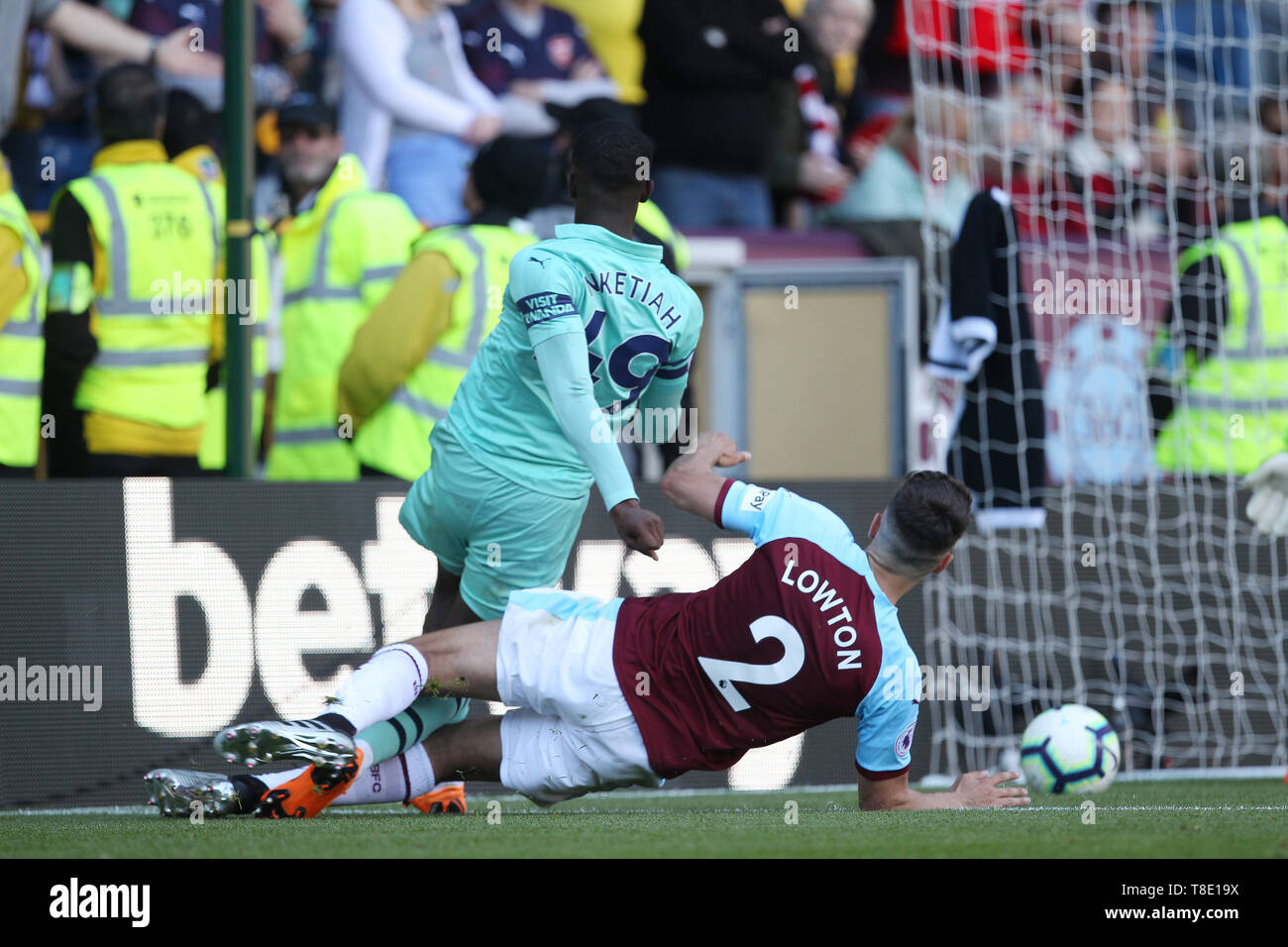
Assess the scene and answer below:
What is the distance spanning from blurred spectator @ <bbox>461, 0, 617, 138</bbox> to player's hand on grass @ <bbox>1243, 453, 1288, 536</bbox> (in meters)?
4.35

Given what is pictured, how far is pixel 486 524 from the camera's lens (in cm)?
530

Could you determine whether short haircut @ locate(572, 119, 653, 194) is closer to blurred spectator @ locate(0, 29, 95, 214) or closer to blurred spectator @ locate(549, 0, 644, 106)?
blurred spectator @ locate(0, 29, 95, 214)

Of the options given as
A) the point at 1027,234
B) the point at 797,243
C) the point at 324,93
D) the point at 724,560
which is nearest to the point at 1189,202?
the point at 1027,234

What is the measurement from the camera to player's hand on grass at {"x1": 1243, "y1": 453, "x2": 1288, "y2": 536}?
7012 millimetres

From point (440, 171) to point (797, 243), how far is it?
Answer: 1.97m

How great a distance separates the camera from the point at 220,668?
6527mm

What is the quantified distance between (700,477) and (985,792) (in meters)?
1.21

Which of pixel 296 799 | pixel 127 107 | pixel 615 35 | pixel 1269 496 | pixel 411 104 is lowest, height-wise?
pixel 296 799

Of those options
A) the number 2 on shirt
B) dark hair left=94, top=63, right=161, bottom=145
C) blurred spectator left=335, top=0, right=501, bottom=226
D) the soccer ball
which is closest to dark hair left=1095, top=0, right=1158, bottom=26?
blurred spectator left=335, top=0, right=501, bottom=226

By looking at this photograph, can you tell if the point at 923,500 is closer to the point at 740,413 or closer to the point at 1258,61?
the point at 740,413

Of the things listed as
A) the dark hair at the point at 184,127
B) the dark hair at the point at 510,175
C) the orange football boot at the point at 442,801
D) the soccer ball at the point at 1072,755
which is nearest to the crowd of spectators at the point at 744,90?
the dark hair at the point at 184,127

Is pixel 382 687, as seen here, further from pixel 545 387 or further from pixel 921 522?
pixel 921 522

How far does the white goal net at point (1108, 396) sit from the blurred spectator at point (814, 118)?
29.6 inches

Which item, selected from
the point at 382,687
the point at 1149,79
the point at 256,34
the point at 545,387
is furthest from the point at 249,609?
the point at 1149,79
